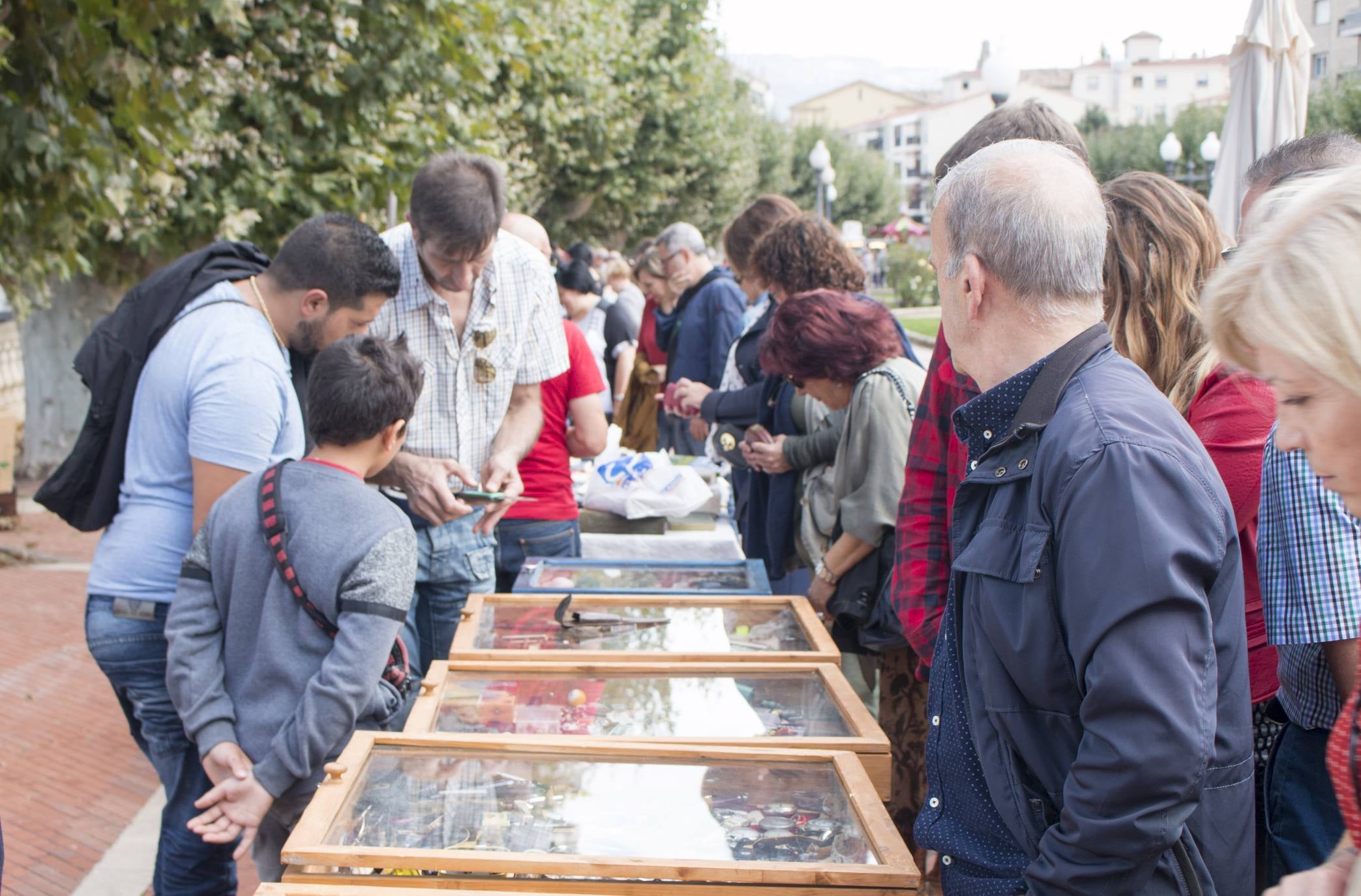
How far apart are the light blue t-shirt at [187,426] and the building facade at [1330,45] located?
49.3 feet

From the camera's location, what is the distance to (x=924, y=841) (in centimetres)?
178

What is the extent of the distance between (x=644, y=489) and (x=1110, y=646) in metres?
3.37

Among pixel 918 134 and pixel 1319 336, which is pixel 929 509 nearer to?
pixel 1319 336

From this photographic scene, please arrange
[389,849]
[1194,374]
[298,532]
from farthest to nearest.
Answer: [298,532] → [1194,374] → [389,849]

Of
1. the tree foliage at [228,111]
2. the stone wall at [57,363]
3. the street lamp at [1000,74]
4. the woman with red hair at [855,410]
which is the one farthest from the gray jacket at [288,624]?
the street lamp at [1000,74]

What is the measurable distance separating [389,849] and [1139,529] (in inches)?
46.3

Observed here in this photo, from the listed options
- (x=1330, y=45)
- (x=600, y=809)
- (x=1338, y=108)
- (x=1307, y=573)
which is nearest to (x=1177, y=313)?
(x=1307, y=573)

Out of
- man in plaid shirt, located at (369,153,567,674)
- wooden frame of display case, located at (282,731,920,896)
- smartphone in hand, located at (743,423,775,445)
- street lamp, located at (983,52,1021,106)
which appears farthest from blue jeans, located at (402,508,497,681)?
street lamp, located at (983,52,1021,106)

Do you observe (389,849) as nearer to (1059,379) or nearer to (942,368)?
(1059,379)

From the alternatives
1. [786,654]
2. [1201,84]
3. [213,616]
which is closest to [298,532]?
[213,616]

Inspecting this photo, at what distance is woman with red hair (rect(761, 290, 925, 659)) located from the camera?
3.30m

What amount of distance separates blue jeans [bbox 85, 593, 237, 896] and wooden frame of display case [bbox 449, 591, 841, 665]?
2.21 feet

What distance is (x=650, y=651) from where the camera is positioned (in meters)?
2.71

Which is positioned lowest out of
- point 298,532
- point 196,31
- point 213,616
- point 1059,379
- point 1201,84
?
point 213,616
